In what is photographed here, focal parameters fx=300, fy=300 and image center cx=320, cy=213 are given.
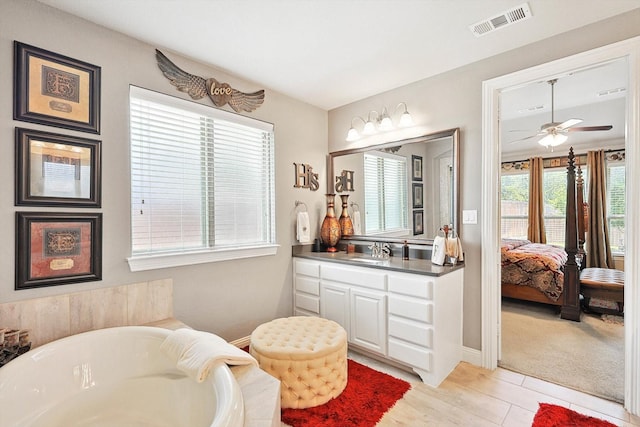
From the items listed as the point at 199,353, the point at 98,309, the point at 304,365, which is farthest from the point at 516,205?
the point at 98,309

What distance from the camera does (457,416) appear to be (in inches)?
72.2

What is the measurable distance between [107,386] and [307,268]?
5.79 ft

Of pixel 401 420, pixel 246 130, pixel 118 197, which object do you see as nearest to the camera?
pixel 401 420

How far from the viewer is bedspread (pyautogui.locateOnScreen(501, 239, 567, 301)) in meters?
3.53

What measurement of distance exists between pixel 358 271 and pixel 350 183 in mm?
1202

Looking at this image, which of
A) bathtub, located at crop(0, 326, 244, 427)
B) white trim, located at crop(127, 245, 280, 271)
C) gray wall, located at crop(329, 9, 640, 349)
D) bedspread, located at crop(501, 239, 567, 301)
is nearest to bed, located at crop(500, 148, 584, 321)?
bedspread, located at crop(501, 239, 567, 301)

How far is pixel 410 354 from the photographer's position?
2.23 m

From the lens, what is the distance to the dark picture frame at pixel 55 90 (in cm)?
171

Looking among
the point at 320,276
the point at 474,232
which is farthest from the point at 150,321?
the point at 474,232

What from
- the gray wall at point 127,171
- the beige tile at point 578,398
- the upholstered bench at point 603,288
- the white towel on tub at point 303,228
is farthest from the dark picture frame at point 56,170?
the upholstered bench at point 603,288

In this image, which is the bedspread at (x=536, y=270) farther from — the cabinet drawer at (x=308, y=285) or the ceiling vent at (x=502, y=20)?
the ceiling vent at (x=502, y=20)

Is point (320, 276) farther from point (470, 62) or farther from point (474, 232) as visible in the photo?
point (470, 62)

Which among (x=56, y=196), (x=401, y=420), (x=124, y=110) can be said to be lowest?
(x=401, y=420)

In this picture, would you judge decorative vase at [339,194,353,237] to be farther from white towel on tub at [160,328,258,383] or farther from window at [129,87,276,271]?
white towel on tub at [160,328,258,383]
